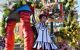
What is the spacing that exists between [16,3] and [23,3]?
124 mm

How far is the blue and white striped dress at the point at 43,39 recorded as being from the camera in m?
6.68

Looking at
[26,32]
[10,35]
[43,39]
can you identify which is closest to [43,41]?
[43,39]

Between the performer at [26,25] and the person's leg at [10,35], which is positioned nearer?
the performer at [26,25]

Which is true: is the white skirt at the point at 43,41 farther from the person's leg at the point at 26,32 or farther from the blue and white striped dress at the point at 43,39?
the person's leg at the point at 26,32

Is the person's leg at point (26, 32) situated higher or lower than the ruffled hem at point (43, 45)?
higher

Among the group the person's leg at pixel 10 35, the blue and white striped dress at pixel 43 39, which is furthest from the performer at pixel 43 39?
the person's leg at pixel 10 35

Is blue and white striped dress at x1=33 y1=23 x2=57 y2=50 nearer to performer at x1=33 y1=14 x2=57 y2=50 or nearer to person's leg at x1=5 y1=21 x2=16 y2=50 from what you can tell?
performer at x1=33 y1=14 x2=57 y2=50

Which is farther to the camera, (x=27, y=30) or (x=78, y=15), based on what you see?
(x=78, y=15)

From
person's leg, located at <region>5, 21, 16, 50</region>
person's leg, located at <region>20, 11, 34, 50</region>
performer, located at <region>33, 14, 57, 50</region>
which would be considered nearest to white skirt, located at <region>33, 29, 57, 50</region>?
performer, located at <region>33, 14, 57, 50</region>

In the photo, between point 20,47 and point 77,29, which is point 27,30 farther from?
point 77,29

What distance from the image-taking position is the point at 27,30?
6695 millimetres

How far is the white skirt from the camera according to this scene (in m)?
6.67

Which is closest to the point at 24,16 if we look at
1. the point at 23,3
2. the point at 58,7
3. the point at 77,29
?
the point at 23,3

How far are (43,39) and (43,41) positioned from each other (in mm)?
36
